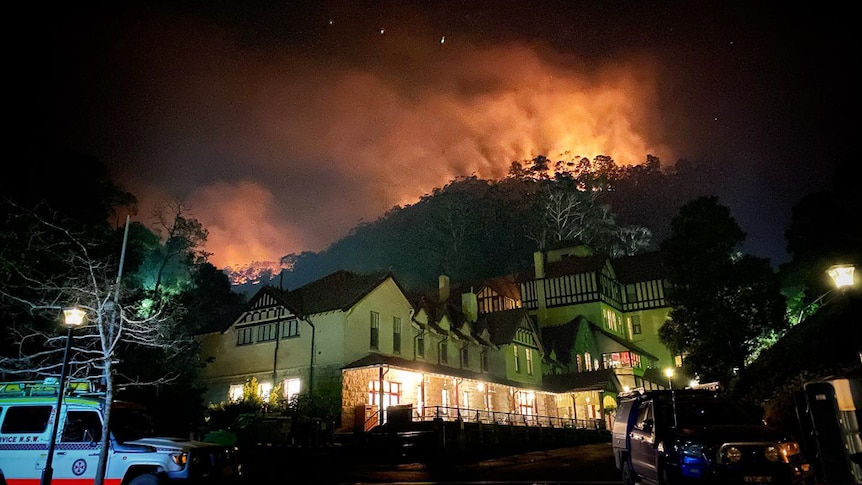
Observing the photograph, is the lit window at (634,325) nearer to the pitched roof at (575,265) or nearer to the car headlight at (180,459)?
the pitched roof at (575,265)

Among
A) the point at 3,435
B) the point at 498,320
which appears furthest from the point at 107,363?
the point at 498,320

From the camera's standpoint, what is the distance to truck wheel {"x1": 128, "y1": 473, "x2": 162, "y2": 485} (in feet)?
36.0

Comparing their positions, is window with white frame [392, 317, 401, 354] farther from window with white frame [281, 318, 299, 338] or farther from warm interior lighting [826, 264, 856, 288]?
warm interior lighting [826, 264, 856, 288]

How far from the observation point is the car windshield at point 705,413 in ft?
34.5

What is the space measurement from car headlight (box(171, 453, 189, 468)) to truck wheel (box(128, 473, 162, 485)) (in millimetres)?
469

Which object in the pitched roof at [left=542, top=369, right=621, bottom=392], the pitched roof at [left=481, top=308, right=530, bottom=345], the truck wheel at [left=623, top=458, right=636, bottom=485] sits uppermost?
the pitched roof at [left=481, top=308, right=530, bottom=345]

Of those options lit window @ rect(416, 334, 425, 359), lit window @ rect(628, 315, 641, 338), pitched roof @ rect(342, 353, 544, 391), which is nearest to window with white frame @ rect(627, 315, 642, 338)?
lit window @ rect(628, 315, 641, 338)

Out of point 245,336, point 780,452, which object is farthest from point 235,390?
point 780,452

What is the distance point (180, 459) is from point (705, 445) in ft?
32.1

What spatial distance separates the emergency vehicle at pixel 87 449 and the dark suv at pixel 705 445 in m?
8.86

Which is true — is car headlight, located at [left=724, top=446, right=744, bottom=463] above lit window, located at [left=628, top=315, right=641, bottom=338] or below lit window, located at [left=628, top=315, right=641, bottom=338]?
below

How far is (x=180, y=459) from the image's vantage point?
11.0 m

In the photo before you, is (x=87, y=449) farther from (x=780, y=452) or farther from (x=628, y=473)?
(x=780, y=452)

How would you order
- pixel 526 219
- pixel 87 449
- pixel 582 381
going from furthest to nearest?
1. pixel 526 219
2. pixel 582 381
3. pixel 87 449
